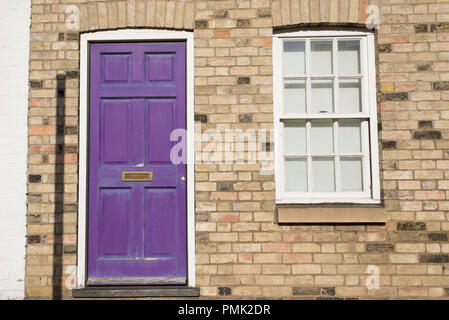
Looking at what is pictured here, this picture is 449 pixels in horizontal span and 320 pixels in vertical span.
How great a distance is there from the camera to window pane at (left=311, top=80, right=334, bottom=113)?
13.7ft

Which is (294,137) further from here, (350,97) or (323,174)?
(350,97)

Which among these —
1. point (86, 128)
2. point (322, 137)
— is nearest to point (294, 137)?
point (322, 137)

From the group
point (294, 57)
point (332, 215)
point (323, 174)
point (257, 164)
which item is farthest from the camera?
point (294, 57)

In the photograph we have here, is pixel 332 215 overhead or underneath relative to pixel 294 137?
underneath

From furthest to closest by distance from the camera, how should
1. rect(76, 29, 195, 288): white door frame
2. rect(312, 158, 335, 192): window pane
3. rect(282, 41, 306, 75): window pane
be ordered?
rect(282, 41, 306, 75): window pane, rect(312, 158, 335, 192): window pane, rect(76, 29, 195, 288): white door frame

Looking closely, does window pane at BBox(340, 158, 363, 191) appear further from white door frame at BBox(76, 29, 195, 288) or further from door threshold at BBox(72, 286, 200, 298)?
door threshold at BBox(72, 286, 200, 298)

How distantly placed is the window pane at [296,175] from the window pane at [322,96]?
560mm

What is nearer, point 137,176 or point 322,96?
point 137,176

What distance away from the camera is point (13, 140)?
4.05 meters

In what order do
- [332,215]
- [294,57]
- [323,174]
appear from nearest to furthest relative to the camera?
[332,215] < [323,174] < [294,57]

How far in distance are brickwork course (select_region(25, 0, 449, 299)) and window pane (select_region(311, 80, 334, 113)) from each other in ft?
1.53

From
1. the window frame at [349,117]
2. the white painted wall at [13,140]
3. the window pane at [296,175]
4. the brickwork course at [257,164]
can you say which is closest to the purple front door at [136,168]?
the brickwork course at [257,164]

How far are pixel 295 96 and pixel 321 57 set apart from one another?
484 mm

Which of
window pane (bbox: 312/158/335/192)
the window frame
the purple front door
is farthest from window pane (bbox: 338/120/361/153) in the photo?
the purple front door
